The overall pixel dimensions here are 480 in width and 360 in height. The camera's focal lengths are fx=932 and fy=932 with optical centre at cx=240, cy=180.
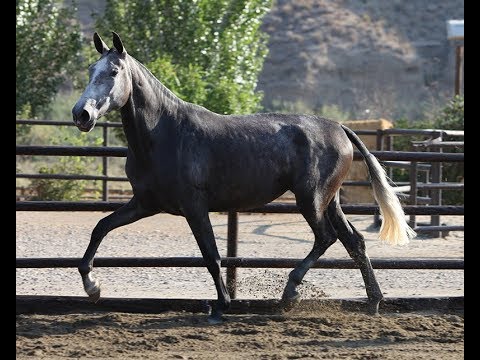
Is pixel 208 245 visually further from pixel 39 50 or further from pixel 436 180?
pixel 39 50

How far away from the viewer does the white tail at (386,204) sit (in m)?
6.67

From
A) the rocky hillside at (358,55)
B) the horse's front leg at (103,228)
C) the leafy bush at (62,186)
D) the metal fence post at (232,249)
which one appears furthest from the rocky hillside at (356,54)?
the horse's front leg at (103,228)

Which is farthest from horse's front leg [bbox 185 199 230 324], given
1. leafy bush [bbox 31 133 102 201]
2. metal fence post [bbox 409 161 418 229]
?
leafy bush [bbox 31 133 102 201]

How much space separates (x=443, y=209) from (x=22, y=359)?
354 cm

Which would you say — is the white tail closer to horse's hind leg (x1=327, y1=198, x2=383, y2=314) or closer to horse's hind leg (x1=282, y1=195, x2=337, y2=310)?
horse's hind leg (x1=327, y1=198, x2=383, y2=314)

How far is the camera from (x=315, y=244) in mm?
6367

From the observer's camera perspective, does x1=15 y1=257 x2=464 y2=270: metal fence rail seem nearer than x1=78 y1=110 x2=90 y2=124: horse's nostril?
No

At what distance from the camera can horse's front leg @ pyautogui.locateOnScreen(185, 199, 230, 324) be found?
5.99m

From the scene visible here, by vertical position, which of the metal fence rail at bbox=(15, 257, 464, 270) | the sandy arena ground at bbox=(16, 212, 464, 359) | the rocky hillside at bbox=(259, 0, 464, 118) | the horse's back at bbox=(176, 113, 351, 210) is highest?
the rocky hillside at bbox=(259, 0, 464, 118)

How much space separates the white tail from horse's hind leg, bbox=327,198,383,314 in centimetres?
22

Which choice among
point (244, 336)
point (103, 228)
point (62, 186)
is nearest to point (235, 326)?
point (244, 336)

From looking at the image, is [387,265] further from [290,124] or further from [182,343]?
[182,343]

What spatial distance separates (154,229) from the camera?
1274 cm

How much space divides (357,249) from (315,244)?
Result: 1.31 feet
